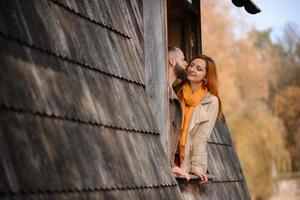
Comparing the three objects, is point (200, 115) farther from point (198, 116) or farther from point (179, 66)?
point (179, 66)

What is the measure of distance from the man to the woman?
13 centimetres

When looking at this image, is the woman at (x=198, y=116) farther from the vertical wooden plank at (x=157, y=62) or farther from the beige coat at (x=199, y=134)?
the vertical wooden plank at (x=157, y=62)

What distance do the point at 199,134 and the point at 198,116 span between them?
0.15m

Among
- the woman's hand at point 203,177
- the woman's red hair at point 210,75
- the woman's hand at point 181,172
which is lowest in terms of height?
the woman's hand at point 203,177

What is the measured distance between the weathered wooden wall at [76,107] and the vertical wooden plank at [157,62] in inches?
4.3

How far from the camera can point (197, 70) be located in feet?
23.7

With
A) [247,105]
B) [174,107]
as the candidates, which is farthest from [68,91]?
[247,105]

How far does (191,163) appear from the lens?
7.18 meters

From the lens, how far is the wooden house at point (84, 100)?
4.16 metres

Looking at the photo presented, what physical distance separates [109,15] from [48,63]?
3.93ft

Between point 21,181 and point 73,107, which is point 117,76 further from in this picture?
point 21,181

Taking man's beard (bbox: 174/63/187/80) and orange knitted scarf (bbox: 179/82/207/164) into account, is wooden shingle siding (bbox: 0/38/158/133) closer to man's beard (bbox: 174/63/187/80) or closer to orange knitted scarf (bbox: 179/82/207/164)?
orange knitted scarf (bbox: 179/82/207/164)

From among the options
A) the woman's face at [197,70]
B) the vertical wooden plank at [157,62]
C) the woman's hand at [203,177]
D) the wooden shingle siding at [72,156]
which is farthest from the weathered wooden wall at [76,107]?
the woman's hand at [203,177]

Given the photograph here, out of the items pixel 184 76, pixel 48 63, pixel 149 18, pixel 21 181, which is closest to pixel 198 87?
pixel 184 76
